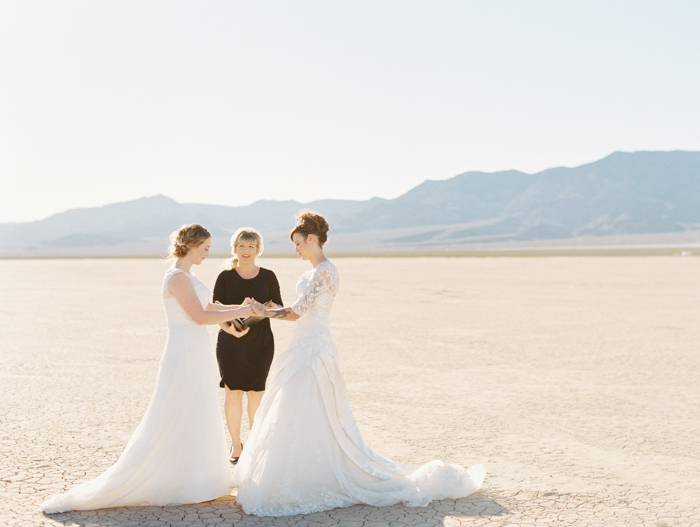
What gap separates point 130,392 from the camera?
824 cm

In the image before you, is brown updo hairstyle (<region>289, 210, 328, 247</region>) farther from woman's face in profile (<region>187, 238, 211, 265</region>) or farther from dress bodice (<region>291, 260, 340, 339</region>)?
woman's face in profile (<region>187, 238, 211, 265</region>)

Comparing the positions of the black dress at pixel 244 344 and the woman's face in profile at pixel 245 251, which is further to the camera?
the black dress at pixel 244 344

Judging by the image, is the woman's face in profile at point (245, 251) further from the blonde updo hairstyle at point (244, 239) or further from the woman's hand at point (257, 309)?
the woman's hand at point (257, 309)

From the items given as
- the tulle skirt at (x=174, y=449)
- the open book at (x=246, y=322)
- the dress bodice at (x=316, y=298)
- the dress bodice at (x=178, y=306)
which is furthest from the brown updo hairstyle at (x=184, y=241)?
the dress bodice at (x=316, y=298)

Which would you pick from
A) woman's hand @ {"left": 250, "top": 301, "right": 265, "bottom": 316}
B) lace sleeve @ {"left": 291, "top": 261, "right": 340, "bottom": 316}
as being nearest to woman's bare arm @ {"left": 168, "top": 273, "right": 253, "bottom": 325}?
woman's hand @ {"left": 250, "top": 301, "right": 265, "bottom": 316}

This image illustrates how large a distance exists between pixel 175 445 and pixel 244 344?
3.86 feet

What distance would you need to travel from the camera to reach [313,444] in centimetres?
450

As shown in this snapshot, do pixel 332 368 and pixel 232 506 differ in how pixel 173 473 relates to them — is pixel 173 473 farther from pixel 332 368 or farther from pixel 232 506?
pixel 332 368

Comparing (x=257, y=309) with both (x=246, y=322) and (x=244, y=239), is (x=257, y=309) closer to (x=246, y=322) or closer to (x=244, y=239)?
(x=246, y=322)

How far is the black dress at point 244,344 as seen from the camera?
5.41 m

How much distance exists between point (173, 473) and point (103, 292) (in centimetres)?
2308

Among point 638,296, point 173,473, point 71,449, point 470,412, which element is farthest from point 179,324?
point 638,296

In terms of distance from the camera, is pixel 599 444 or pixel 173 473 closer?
pixel 173 473

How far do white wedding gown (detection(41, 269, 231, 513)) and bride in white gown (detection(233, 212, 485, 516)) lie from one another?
0.26 meters
